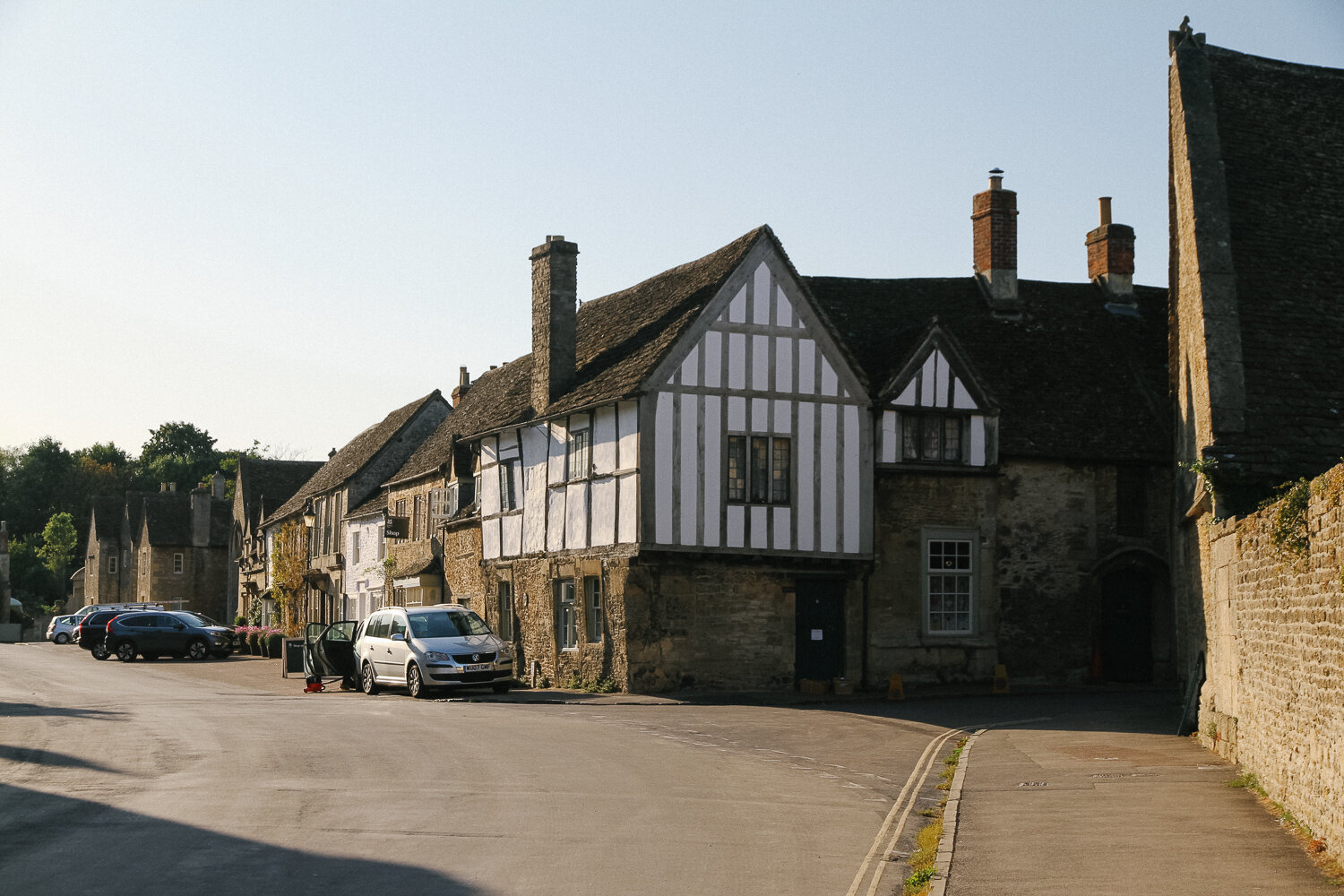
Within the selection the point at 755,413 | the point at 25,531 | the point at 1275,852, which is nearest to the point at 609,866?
the point at 1275,852

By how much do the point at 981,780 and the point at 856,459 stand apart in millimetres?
15266

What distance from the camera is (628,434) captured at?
2886 centimetres

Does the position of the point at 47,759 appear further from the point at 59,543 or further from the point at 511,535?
the point at 59,543

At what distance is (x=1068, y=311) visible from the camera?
34.8 meters

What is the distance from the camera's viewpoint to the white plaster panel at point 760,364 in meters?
29.1

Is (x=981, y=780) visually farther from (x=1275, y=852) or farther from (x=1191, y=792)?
(x=1275, y=852)

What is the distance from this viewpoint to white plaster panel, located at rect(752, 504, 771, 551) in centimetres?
2855

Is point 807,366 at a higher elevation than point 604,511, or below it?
higher

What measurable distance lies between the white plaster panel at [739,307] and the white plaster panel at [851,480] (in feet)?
9.75

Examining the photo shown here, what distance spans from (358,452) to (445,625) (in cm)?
3117

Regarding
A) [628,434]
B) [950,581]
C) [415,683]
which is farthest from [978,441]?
[415,683]

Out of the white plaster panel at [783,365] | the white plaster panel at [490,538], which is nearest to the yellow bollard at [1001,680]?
the white plaster panel at [783,365]


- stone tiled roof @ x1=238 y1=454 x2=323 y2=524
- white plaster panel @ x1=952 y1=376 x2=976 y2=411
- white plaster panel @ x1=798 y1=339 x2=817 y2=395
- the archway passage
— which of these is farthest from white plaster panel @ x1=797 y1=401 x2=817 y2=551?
stone tiled roof @ x1=238 y1=454 x2=323 y2=524

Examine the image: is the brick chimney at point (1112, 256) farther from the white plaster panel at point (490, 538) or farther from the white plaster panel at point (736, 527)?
the white plaster panel at point (490, 538)
